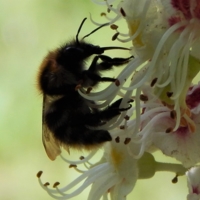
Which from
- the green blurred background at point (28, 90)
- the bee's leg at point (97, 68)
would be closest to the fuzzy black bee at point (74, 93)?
the bee's leg at point (97, 68)

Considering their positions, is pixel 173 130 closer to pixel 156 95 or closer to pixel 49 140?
pixel 156 95

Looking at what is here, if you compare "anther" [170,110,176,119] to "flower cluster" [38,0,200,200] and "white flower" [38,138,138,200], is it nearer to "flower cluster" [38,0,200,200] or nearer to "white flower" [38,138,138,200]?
"flower cluster" [38,0,200,200]

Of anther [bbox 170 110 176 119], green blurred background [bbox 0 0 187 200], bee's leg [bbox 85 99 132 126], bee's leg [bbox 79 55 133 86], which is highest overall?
bee's leg [bbox 79 55 133 86]

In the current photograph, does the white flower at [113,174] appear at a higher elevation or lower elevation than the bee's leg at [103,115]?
lower

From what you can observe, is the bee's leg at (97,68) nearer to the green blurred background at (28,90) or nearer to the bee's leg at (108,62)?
the bee's leg at (108,62)

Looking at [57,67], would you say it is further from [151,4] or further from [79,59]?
[151,4]

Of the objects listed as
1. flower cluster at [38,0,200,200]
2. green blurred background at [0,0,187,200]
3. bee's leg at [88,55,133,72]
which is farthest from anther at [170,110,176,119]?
green blurred background at [0,0,187,200]

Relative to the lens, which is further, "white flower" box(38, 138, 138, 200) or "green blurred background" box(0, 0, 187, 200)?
"green blurred background" box(0, 0, 187, 200)

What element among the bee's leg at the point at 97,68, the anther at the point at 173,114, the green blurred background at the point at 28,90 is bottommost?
the green blurred background at the point at 28,90
